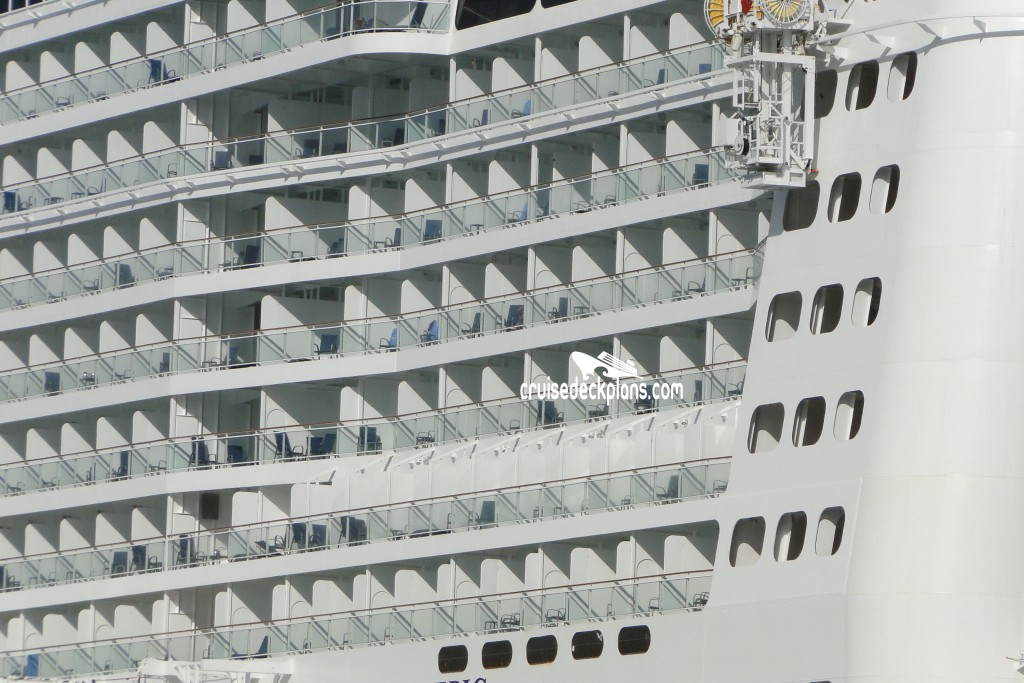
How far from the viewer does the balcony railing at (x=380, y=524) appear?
45.7 m

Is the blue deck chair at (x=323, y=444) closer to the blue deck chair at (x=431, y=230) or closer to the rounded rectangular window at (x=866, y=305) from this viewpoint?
the blue deck chair at (x=431, y=230)

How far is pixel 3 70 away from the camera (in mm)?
61312

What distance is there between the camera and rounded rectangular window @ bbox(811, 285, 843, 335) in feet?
142

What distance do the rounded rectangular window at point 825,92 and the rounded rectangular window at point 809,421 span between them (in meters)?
4.02

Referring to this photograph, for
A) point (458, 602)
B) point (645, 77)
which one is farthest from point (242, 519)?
point (645, 77)

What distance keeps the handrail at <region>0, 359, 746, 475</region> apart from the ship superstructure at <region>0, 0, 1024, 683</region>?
10 centimetres

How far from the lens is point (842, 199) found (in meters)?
43.6

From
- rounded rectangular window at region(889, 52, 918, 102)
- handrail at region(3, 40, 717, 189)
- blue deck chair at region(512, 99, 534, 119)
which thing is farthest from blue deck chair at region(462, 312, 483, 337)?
rounded rectangular window at region(889, 52, 918, 102)

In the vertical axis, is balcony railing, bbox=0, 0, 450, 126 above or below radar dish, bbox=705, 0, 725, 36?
above

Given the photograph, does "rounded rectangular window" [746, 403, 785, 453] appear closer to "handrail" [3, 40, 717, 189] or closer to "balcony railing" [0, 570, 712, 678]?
"balcony railing" [0, 570, 712, 678]

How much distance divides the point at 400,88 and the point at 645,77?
6767 millimetres

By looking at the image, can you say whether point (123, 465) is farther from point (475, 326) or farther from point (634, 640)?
point (634, 640)

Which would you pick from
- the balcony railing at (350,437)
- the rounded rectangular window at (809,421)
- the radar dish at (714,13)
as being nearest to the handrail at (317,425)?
the balcony railing at (350,437)

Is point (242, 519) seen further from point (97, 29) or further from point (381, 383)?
point (97, 29)
